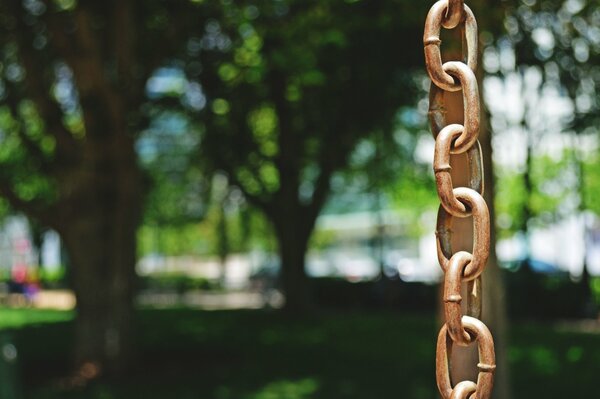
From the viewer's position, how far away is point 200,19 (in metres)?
12.7

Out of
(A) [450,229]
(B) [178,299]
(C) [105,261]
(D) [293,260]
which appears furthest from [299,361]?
(B) [178,299]

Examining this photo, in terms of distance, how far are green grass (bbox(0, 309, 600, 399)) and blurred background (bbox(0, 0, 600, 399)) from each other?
0.07m

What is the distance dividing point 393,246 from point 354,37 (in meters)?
69.2

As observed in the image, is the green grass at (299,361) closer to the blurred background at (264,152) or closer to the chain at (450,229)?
the blurred background at (264,152)

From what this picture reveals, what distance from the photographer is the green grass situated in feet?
35.2

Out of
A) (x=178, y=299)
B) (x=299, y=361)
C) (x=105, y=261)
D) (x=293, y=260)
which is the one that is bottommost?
(x=178, y=299)

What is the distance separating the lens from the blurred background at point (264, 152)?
10.3 m

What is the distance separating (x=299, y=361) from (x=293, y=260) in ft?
33.4

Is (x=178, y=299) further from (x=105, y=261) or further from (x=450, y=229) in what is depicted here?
(x=450, y=229)

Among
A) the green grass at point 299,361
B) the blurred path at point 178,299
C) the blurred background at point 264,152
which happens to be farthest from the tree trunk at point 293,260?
the blurred path at point 178,299

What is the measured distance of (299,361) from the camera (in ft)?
45.0

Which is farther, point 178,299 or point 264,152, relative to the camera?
point 178,299

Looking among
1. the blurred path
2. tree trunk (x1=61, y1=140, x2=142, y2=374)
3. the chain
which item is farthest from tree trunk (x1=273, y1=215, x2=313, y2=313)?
the chain

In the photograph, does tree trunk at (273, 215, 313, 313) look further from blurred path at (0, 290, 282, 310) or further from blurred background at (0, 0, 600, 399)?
blurred path at (0, 290, 282, 310)
